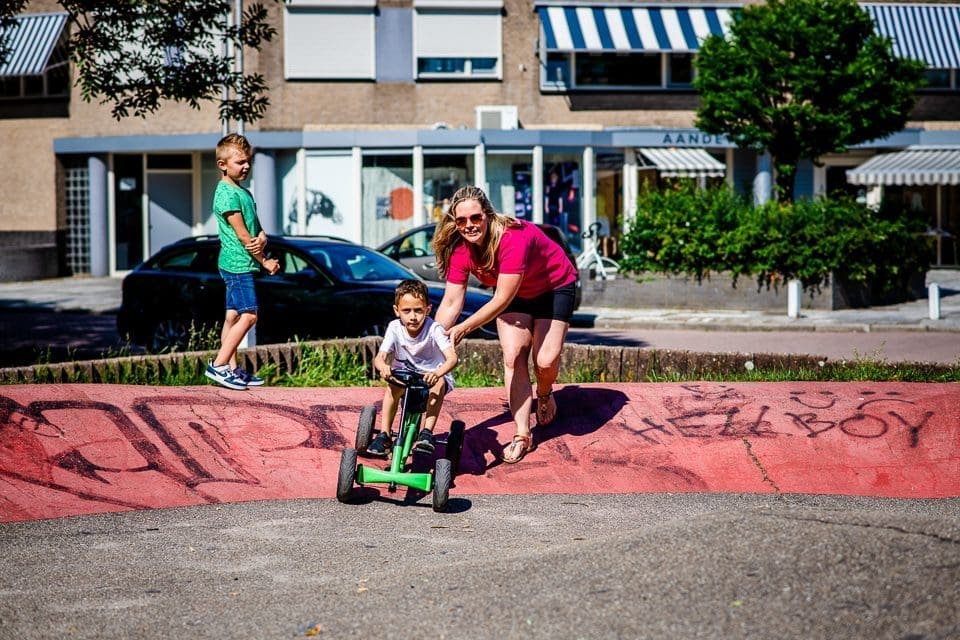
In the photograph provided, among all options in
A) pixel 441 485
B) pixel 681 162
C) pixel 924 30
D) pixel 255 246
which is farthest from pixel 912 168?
pixel 441 485

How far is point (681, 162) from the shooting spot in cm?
3334

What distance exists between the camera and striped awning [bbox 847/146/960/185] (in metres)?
32.6

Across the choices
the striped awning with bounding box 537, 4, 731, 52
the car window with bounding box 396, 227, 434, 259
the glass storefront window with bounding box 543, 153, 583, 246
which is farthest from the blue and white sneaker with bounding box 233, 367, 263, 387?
the striped awning with bounding box 537, 4, 731, 52

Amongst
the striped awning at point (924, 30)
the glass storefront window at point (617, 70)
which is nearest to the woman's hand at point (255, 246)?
the glass storefront window at point (617, 70)

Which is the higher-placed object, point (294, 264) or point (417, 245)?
point (417, 245)

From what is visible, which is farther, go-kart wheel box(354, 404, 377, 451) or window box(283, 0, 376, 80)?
window box(283, 0, 376, 80)

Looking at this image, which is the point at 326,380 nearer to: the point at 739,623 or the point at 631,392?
the point at 631,392

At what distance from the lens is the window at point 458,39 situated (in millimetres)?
33125

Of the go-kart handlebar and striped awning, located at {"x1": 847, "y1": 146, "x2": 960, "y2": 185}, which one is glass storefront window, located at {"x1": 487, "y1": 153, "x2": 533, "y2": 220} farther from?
the go-kart handlebar

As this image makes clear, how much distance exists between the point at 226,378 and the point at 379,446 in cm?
192

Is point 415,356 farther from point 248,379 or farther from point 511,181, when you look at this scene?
point 511,181

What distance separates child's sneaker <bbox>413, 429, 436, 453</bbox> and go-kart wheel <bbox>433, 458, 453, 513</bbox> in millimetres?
210

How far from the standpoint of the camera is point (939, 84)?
35438 mm

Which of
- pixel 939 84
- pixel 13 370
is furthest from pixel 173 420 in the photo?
pixel 939 84
